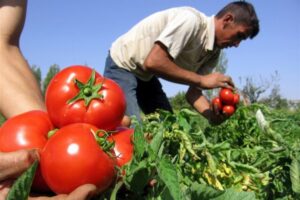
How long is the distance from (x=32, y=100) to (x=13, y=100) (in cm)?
9

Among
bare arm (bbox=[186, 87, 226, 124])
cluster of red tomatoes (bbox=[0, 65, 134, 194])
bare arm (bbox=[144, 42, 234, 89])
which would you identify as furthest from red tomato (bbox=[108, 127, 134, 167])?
bare arm (bbox=[186, 87, 226, 124])

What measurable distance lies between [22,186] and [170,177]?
0.37 metres

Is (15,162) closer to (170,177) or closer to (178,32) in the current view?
(170,177)

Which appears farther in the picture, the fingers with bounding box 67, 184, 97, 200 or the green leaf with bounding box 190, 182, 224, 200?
the green leaf with bounding box 190, 182, 224, 200

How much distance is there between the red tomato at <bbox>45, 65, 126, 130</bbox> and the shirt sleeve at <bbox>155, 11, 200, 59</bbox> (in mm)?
2345

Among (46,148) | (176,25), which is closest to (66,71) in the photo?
(46,148)

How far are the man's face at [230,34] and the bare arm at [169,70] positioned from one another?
414 millimetres

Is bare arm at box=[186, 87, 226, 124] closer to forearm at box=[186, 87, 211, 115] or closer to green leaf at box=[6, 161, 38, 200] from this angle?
forearm at box=[186, 87, 211, 115]

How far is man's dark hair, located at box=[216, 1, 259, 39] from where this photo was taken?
4301 mm

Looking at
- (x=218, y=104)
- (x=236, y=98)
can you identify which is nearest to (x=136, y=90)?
(x=218, y=104)

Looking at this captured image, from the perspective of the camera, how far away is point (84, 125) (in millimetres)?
1294

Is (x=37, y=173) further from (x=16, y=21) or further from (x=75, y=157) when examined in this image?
(x=16, y=21)

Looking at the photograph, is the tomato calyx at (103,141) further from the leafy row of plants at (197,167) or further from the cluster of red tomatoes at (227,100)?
the cluster of red tomatoes at (227,100)

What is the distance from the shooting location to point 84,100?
4.50 ft
